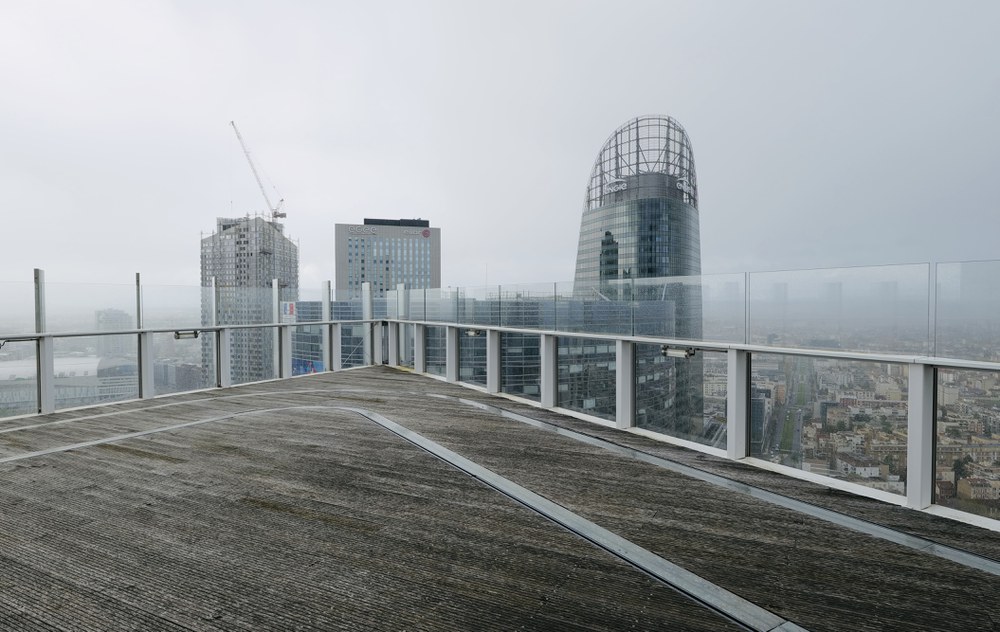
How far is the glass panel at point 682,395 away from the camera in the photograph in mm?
4039

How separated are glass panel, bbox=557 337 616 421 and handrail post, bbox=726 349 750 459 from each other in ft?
4.23

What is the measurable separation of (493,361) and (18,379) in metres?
5.84

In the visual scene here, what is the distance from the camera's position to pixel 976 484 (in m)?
2.69

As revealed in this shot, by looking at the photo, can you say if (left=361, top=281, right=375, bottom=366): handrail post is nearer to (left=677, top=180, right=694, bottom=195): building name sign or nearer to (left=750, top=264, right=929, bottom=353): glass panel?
(left=750, top=264, right=929, bottom=353): glass panel

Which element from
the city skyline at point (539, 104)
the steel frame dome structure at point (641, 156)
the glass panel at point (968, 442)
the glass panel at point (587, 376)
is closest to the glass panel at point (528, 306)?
the city skyline at point (539, 104)

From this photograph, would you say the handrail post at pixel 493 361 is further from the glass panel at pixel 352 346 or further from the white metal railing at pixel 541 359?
the glass panel at pixel 352 346

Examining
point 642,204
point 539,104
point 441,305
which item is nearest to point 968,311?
point 441,305

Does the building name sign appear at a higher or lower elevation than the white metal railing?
higher

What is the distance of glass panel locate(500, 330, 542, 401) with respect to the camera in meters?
6.34

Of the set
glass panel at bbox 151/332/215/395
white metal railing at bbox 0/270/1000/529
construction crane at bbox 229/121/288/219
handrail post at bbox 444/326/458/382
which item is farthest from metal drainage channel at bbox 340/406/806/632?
construction crane at bbox 229/121/288/219

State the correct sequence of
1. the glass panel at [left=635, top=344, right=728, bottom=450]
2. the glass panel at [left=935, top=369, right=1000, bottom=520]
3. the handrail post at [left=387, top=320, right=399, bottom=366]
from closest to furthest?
the glass panel at [left=935, top=369, right=1000, bottom=520] < the glass panel at [left=635, top=344, right=728, bottom=450] < the handrail post at [left=387, top=320, right=399, bottom=366]

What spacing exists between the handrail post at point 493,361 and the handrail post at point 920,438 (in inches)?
194

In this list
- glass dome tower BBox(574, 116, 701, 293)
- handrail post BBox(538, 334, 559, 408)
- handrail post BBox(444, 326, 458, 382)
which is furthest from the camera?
glass dome tower BBox(574, 116, 701, 293)

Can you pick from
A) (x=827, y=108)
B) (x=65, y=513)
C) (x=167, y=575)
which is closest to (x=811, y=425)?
(x=167, y=575)
